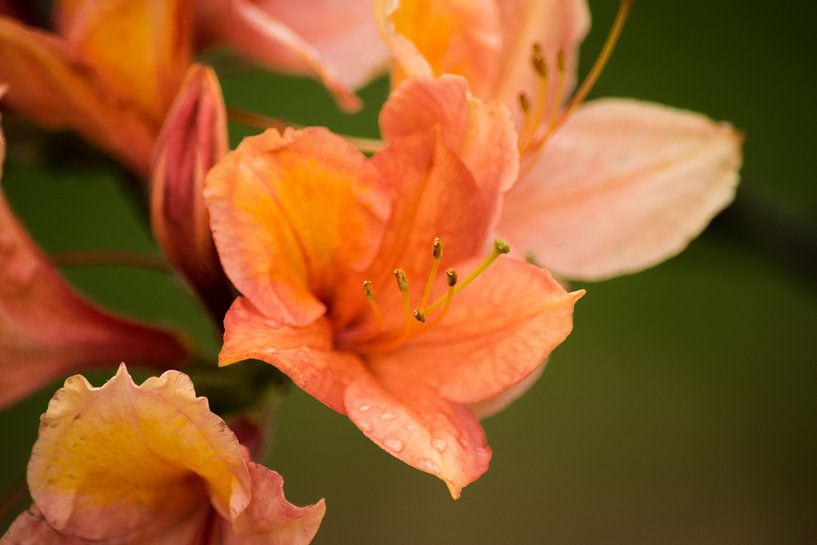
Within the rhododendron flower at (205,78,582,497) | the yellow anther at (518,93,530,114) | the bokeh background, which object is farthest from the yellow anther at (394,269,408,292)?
the bokeh background

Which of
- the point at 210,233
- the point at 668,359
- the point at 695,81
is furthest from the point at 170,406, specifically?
the point at 668,359

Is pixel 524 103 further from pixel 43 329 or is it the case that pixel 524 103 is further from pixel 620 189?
pixel 43 329

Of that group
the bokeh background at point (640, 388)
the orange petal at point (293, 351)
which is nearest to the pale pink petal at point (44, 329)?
the orange petal at point (293, 351)

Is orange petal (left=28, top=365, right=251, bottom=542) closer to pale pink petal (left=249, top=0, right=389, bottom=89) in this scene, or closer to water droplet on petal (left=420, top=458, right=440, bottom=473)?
water droplet on petal (left=420, top=458, right=440, bottom=473)

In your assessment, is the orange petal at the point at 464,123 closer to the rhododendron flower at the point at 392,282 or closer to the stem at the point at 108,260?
the rhododendron flower at the point at 392,282

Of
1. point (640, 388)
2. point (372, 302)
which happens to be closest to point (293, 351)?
point (372, 302)
